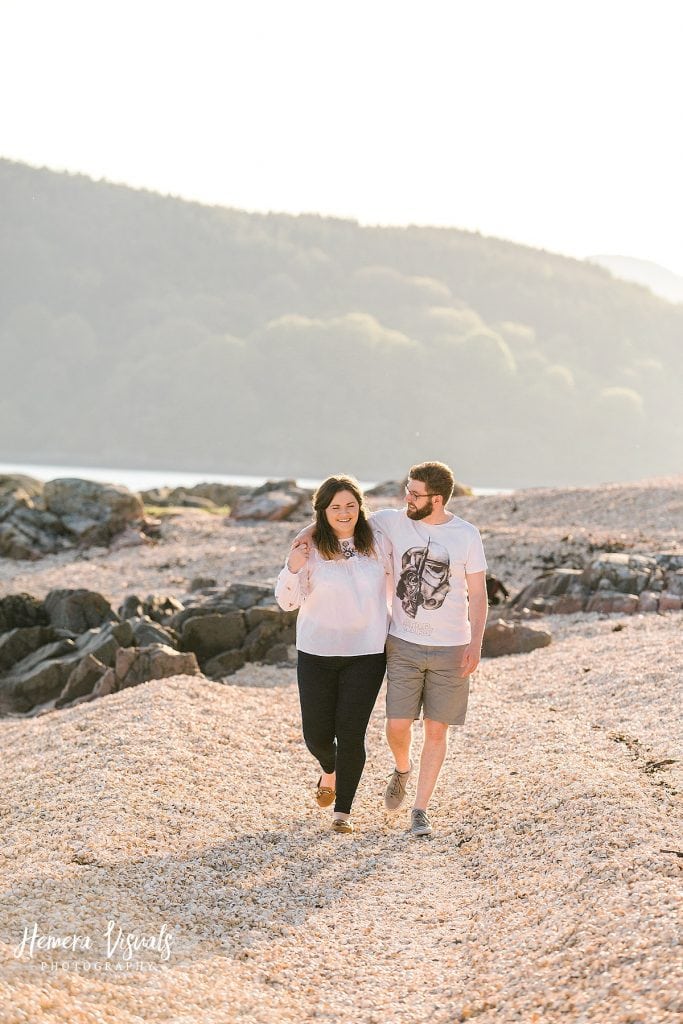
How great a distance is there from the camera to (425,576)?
4617 mm

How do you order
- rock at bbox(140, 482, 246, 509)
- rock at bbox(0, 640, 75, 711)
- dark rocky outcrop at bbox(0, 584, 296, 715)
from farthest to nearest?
rock at bbox(140, 482, 246, 509) < rock at bbox(0, 640, 75, 711) < dark rocky outcrop at bbox(0, 584, 296, 715)

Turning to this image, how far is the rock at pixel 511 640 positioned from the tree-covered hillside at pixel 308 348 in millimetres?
73034

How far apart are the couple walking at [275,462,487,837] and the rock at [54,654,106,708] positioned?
3601 mm

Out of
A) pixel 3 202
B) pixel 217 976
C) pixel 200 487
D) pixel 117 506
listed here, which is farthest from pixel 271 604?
pixel 3 202

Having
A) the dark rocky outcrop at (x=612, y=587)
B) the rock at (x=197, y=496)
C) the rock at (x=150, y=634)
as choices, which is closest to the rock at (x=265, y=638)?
the rock at (x=150, y=634)

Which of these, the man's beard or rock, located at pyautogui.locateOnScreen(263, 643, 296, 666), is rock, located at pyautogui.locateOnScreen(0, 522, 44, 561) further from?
the man's beard

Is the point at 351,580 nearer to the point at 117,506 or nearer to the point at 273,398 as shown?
the point at 117,506

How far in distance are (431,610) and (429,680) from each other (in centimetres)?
31

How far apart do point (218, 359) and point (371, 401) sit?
505 inches

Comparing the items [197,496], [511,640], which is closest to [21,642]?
[511,640]

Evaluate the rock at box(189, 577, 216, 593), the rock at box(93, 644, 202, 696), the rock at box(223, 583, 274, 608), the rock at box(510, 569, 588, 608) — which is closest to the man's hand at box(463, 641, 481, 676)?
the rock at box(93, 644, 202, 696)

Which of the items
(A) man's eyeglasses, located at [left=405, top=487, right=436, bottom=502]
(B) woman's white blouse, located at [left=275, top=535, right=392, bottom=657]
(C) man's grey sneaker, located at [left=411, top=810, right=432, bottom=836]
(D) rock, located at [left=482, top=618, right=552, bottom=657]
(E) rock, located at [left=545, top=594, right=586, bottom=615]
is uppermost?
(A) man's eyeglasses, located at [left=405, top=487, right=436, bottom=502]

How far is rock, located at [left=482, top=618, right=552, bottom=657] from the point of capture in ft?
28.2

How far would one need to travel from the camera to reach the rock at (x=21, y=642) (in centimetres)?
929
